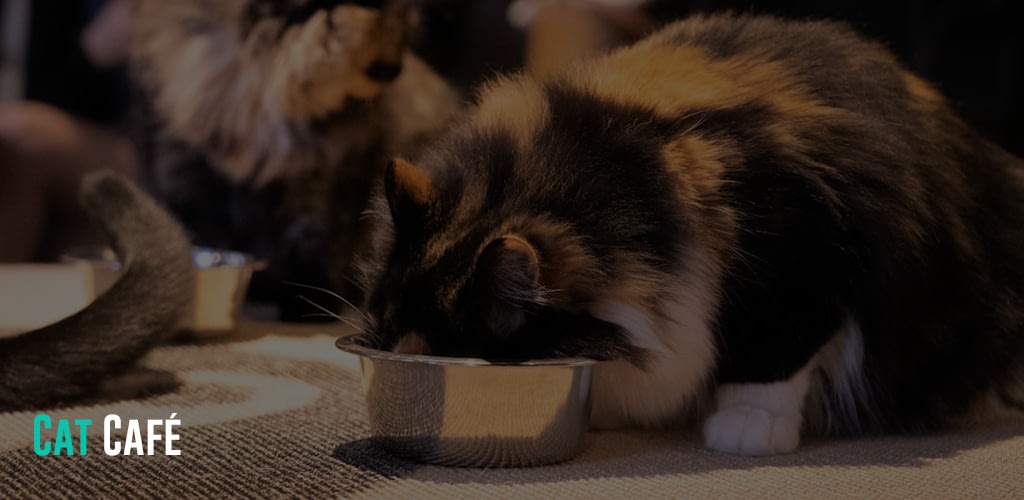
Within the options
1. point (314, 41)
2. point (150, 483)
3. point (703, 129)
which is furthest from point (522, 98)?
point (314, 41)

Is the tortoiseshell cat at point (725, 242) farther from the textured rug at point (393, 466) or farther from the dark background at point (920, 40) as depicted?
the dark background at point (920, 40)

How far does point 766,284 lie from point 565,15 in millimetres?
1611

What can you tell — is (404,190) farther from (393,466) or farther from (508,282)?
(393,466)

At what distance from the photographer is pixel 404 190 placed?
1062mm

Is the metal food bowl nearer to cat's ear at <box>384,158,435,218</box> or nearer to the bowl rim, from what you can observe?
the bowl rim

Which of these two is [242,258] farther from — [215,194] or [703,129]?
[703,129]

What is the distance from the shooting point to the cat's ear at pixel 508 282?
37.1 inches

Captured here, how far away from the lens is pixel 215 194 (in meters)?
2.22

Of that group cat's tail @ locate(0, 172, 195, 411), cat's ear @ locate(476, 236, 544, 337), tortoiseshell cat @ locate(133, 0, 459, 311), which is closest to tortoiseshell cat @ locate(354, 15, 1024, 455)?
cat's ear @ locate(476, 236, 544, 337)

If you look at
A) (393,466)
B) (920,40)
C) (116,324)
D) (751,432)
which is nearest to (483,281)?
(393,466)

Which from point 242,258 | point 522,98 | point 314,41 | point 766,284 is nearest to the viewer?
point 766,284

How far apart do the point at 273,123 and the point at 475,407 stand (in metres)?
1.26

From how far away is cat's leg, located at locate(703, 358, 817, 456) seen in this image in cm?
117

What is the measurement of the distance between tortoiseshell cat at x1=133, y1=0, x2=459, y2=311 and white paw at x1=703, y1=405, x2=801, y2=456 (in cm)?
108
